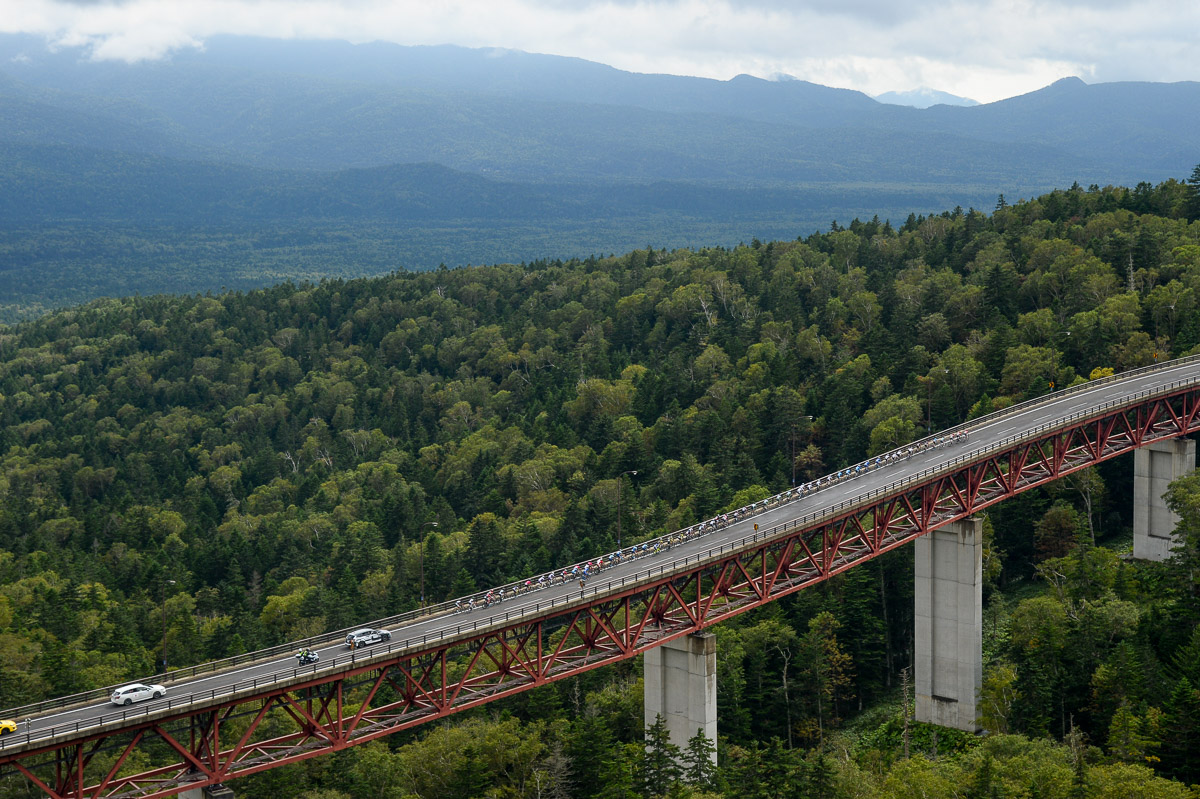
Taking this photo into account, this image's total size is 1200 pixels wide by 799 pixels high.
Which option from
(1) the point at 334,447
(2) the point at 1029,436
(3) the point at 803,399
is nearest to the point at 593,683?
(2) the point at 1029,436

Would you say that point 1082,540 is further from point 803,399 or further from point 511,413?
point 511,413

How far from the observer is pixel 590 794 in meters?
76.6

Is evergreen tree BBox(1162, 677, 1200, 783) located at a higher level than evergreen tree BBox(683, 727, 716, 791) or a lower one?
higher

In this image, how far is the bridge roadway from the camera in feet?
207

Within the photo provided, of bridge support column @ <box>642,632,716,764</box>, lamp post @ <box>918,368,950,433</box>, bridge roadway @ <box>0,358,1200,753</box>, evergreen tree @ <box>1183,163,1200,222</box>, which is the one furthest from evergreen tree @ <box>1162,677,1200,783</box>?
evergreen tree @ <box>1183,163,1200,222</box>

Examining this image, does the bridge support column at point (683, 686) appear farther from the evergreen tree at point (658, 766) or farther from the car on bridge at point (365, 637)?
the car on bridge at point (365, 637)

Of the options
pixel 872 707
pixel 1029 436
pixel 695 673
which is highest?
pixel 1029 436

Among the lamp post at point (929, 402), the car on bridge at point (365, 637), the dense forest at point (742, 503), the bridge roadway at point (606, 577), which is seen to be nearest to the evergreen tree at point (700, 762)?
the dense forest at point (742, 503)

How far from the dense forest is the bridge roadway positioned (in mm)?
7363

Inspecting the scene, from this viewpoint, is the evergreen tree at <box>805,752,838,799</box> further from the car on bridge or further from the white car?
the white car

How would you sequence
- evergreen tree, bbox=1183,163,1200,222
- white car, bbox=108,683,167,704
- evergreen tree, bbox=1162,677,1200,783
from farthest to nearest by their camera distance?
evergreen tree, bbox=1183,163,1200,222 → evergreen tree, bbox=1162,677,1200,783 → white car, bbox=108,683,167,704

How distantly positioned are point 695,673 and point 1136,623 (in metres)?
29.0

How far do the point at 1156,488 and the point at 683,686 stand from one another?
48610 millimetres

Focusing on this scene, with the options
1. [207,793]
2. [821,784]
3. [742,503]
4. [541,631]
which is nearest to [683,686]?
[541,631]
